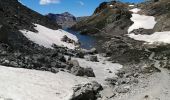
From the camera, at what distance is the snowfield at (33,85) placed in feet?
79.4

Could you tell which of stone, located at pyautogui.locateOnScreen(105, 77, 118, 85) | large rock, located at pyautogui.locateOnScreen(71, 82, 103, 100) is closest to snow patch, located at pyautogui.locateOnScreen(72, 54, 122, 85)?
stone, located at pyautogui.locateOnScreen(105, 77, 118, 85)

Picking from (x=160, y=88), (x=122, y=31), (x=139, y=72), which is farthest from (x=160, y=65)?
(x=122, y=31)

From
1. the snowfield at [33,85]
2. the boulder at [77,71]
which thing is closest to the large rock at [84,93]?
the snowfield at [33,85]

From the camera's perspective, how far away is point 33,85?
26.6 m

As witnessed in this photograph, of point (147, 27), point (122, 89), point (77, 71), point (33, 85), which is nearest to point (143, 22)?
point (147, 27)

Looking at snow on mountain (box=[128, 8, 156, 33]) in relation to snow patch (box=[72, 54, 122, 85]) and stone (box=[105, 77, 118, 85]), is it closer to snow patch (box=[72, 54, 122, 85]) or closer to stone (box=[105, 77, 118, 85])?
snow patch (box=[72, 54, 122, 85])

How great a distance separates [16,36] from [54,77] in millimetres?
19088

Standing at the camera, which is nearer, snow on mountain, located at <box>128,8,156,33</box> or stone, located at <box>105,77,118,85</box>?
stone, located at <box>105,77,118,85</box>

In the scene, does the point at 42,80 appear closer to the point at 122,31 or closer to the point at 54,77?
the point at 54,77

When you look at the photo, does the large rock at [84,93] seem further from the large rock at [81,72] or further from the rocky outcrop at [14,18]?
the rocky outcrop at [14,18]

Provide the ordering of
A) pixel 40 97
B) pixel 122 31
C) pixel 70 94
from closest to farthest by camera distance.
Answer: pixel 40 97
pixel 70 94
pixel 122 31

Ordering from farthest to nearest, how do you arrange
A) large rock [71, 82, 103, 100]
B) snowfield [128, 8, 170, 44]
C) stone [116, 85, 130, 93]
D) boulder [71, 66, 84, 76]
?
snowfield [128, 8, 170, 44] < boulder [71, 66, 84, 76] < stone [116, 85, 130, 93] < large rock [71, 82, 103, 100]

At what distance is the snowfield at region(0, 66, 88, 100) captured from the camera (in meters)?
24.2

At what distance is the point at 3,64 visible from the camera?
31109 millimetres
